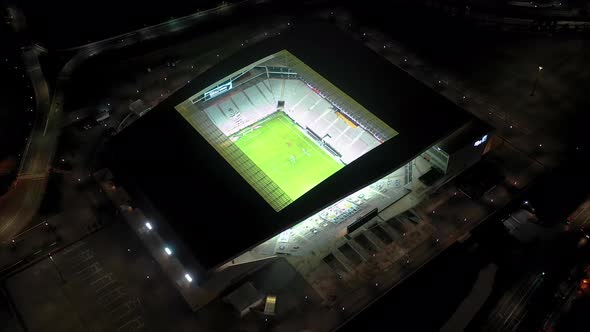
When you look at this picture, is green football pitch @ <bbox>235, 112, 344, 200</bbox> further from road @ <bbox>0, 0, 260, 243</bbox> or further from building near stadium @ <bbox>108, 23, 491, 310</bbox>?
road @ <bbox>0, 0, 260, 243</bbox>

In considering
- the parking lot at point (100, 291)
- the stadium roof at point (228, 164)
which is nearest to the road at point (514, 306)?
the stadium roof at point (228, 164)

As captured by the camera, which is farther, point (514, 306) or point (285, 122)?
point (285, 122)

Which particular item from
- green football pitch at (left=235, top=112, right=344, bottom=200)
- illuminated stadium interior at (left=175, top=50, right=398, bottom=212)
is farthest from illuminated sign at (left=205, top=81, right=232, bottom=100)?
green football pitch at (left=235, top=112, right=344, bottom=200)

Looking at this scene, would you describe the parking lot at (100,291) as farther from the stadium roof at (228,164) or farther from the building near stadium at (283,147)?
the stadium roof at (228,164)

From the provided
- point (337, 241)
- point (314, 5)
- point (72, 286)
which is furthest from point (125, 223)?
point (314, 5)

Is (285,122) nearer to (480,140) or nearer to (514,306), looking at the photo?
(480,140)

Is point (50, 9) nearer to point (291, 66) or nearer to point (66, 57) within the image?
point (66, 57)

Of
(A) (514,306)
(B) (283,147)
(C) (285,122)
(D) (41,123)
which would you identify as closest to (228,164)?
(B) (283,147)
